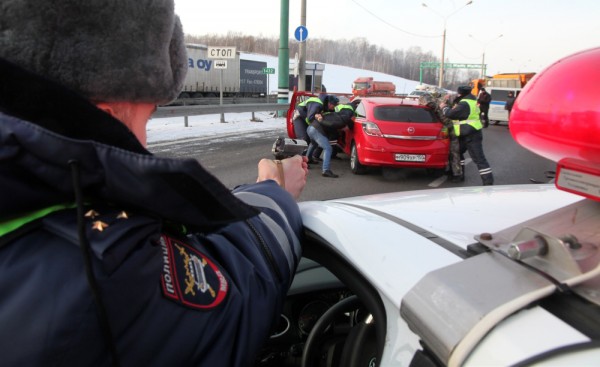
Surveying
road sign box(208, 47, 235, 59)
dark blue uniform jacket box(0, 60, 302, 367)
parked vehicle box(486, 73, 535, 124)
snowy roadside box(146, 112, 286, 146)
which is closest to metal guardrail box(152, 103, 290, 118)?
snowy roadside box(146, 112, 286, 146)

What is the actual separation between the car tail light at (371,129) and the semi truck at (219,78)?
23330mm

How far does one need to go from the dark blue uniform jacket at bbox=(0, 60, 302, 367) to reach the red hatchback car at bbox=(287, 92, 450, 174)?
7195 millimetres

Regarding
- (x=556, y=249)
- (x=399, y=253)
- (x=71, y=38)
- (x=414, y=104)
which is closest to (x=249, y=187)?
(x=399, y=253)

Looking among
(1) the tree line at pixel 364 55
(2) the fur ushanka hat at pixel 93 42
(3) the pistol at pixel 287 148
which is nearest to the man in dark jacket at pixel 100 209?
(2) the fur ushanka hat at pixel 93 42

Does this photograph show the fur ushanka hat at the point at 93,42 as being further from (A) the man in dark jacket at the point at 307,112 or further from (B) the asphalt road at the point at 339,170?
(A) the man in dark jacket at the point at 307,112

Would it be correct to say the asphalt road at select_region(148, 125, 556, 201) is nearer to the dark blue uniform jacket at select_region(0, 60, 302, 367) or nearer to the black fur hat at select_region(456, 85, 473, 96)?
the black fur hat at select_region(456, 85, 473, 96)

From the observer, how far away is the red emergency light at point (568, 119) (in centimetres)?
76

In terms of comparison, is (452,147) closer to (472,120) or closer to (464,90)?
(472,120)

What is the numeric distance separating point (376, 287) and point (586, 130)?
0.58 meters

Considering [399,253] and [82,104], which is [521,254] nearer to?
[399,253]

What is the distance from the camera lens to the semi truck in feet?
106

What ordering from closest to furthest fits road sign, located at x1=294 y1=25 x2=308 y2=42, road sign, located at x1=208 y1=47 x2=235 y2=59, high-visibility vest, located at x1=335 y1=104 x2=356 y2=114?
1. high-visibility vest, located at x1=335 y1=104 x2=356 y2=114
2. road sign, located at x1=208 y1=47 x2=235 y2=59
3. road sign, located at x1=294 y1=25 x2=308 y2=42

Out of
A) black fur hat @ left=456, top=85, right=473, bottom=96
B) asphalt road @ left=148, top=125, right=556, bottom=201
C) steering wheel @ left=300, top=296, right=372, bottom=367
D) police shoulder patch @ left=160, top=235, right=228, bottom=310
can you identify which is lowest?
asphalt road @ left=148, top=125, right=556, bottom=201

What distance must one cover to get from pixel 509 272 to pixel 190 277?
2.00 feet
